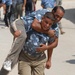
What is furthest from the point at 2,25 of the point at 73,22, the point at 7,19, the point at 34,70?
the point at 34,70

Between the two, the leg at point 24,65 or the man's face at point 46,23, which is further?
the leg at point 24,65

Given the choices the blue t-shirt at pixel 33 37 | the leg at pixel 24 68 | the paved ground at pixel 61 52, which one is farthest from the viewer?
the paved ground at pixel 61 52

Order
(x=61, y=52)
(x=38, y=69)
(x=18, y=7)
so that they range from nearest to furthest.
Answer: (x=38, y=69)
(x=61, y=52)
(x=18, y=7)

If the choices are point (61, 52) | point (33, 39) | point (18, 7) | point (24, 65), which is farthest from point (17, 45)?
point (18, 7)

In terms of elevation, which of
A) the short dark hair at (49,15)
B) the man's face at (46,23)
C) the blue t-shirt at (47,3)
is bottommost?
the blue t-shirt at (47,3)

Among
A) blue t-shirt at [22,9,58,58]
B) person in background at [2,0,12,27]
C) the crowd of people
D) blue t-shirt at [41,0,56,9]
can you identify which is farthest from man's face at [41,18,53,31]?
person in background at [2,0,12,27]

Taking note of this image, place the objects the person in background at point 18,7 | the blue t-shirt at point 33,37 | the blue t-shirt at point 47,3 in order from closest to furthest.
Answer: the blue t-shirt at point 33,37 → the blue t-shirt at point 47,3 → the person in background at point 18,7

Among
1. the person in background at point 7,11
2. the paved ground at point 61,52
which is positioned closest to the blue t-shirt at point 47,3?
the paved ground at point 61,52

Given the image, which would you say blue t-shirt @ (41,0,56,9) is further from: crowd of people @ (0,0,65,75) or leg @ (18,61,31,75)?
leg @ (18,61,31,75)

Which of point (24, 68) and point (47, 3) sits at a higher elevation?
point (24, 68)

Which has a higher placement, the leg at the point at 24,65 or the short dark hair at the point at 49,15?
the short dark hair at the point at 49,15

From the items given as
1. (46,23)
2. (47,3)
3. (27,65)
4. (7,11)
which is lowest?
(7,11)

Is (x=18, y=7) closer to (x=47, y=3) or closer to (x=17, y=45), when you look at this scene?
(x=47, y=3)

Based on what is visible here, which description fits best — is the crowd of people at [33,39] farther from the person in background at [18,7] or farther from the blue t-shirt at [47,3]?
the person in background at [18,7]
